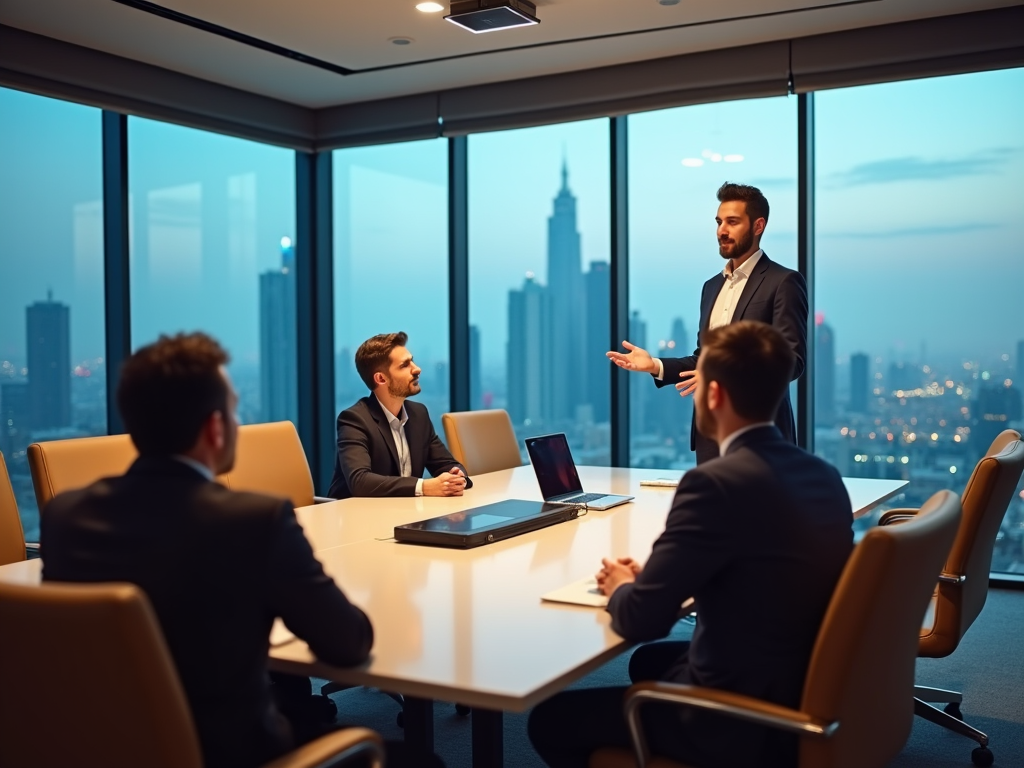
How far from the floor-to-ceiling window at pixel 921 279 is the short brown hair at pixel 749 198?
5.37 feet

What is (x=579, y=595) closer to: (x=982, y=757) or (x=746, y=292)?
(x=982, y=757)

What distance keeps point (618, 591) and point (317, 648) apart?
2.01 ft

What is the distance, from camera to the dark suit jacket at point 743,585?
75.6 inches

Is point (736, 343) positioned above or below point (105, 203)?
below

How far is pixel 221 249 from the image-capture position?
698 centimetres

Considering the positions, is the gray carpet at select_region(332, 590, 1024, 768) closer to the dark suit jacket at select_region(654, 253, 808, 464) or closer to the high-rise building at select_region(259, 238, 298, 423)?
the dark suit jacket at select_region(654, 253, 808, 464)

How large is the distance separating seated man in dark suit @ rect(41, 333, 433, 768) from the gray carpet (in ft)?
5.83

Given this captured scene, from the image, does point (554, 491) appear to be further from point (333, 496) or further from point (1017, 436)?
point (1017, 436)

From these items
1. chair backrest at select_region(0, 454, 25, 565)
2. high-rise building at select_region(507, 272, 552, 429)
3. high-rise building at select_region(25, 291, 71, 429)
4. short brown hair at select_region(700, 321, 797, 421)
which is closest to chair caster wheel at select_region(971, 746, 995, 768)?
short brown hair at select_region(700, 321, 797, 421)

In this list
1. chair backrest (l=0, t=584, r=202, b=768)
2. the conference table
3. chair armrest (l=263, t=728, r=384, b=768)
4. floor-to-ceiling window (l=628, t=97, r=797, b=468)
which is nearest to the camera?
chair backrest (l=0, t=584, r=202, b=768)

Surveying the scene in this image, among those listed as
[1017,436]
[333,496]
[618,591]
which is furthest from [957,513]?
[333,496]

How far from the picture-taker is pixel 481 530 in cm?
286

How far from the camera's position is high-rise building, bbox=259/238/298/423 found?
7.34 metres

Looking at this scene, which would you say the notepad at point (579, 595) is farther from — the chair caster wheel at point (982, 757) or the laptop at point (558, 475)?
the chair caster wheel at point (982, 757)
